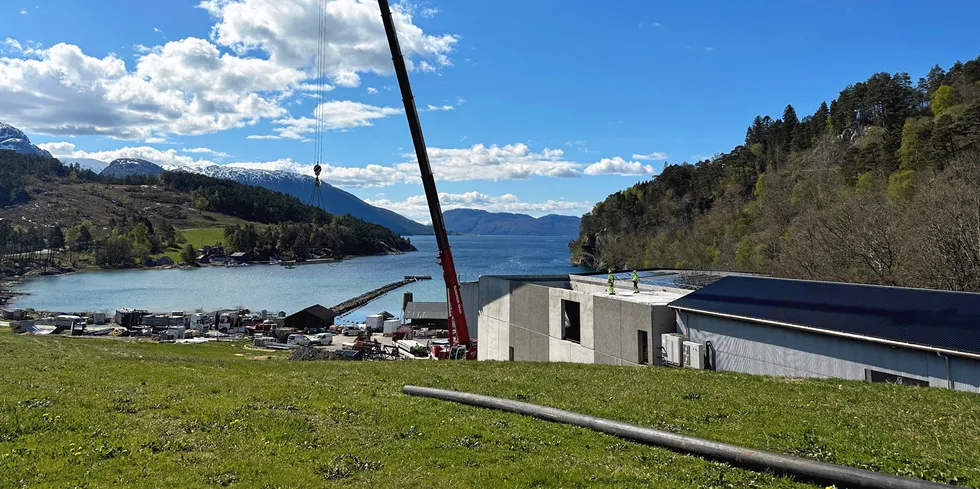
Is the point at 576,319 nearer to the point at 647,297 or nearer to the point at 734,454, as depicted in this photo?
the point at 647,297

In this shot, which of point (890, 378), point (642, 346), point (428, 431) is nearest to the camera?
point (428, 431)

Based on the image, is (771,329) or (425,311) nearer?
(771,329)

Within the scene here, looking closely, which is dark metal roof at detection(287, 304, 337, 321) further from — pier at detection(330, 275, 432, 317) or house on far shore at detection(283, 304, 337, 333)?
pier at detection(330, 275, 432, 317)

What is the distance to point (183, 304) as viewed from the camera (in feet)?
354

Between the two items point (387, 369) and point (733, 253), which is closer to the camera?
point (387, 369)

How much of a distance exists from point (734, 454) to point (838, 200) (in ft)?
242

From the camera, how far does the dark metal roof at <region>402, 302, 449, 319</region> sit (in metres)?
78.3

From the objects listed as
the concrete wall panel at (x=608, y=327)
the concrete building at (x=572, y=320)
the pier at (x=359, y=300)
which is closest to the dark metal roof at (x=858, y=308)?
the concrete building at (x=572, y=320)

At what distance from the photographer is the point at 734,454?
27.3 ft

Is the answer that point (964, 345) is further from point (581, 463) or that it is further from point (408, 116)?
point (408, 116)

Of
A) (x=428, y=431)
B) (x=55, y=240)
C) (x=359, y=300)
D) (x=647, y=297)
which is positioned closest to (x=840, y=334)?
(x=647, y=297)

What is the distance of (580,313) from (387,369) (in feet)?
40.8

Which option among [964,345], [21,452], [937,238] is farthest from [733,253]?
[21,452]

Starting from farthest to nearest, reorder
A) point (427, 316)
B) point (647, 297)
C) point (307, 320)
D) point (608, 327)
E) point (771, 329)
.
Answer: point (427, 316)
point (307, 320)
point (647, 297)
point (608, 327)
point (771, 329)
